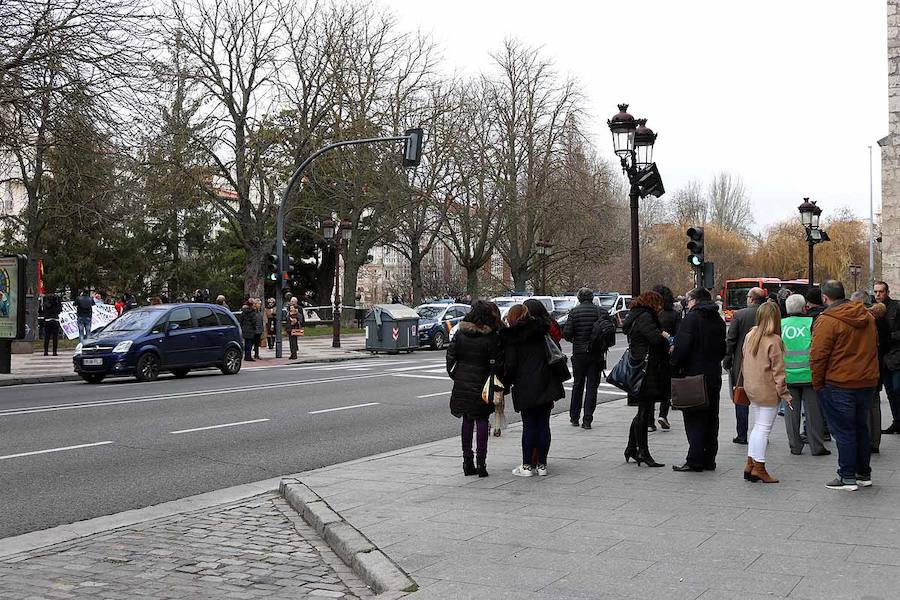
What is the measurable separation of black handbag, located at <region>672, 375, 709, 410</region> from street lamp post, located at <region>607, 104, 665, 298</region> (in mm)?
7019

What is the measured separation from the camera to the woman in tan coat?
8.46m

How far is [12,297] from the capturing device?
21.0 meters

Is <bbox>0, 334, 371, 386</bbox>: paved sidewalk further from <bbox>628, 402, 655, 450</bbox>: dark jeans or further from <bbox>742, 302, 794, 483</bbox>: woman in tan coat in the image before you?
<bbox>742, 302, 794, 483</bbox>: woman in tan coat

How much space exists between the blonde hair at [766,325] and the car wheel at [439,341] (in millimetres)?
28182

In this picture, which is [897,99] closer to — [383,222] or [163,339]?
[163,339]

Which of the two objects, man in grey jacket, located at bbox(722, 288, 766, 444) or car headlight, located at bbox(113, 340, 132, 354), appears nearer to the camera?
man in grey jacket, located at bbox(722, 288, 766, 444)

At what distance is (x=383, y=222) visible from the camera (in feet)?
168

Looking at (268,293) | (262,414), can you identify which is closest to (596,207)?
(268,293)

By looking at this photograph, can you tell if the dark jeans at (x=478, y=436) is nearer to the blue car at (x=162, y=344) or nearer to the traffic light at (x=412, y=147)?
the blue car at (x=162, y=344)

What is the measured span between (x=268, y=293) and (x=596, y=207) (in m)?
20.9

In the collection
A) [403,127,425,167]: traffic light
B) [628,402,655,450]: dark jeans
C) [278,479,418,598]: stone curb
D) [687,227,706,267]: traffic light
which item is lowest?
[278,479,418,598]: stone curb

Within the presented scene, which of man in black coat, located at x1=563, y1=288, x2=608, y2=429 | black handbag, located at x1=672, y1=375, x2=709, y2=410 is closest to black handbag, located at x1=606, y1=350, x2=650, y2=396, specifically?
black handbag, located at x1=672, y1=375, x2=709, y2=410

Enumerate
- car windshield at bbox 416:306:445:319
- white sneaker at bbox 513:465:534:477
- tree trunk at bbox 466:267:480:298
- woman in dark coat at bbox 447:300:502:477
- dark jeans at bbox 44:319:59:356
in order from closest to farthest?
woman in dark coat at bbox 447:300:502:477 → white sneaker at bbox 513:465:534:477 → dark jeans at bbox 44:319:59:356 → car windshield at bbox 416:306:445:319 → tree trunk at bbox 466:267:480:298

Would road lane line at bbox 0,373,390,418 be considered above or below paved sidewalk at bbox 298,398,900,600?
above
